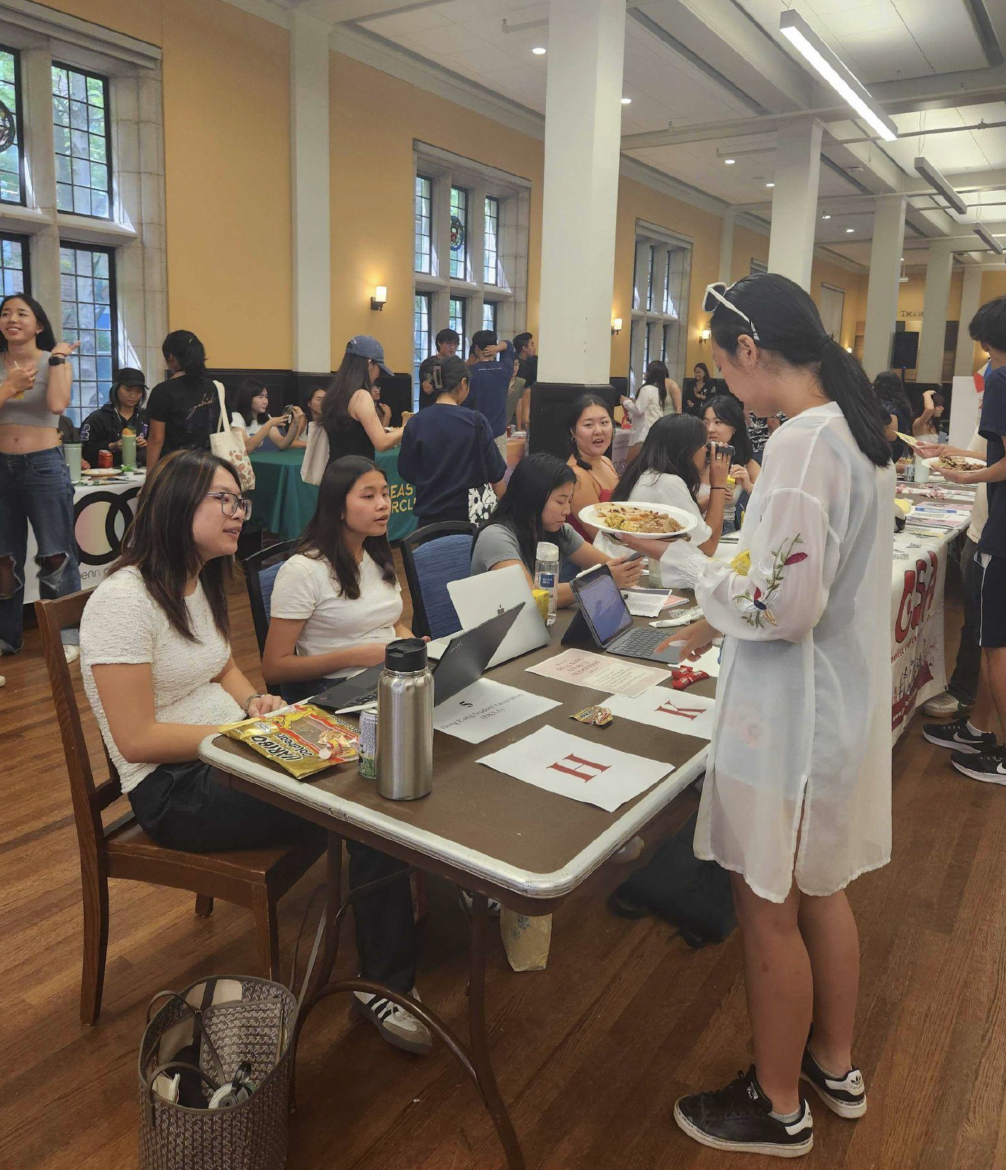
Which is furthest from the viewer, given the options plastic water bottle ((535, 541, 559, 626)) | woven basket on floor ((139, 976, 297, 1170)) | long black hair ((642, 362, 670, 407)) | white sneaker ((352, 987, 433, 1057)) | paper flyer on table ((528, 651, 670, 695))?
long black hair ((642, 362, 670, 407))

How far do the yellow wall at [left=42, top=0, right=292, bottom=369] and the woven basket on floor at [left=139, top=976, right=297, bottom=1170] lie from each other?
5.73 m

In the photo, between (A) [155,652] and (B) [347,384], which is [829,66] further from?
(A) [155,652]

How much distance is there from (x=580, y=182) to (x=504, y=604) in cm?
430

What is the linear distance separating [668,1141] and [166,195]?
6.35m

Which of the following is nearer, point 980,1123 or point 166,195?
point 980,1123

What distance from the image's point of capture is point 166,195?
621 centimetres

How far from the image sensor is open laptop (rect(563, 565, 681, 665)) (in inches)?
88.4

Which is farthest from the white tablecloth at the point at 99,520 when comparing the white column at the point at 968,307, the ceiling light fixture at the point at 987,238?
the white column at the point at 968,307

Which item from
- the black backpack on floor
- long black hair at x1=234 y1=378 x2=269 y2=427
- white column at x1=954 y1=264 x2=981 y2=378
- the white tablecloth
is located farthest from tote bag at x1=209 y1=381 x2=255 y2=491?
white column at x1=954 y1=264 x2=981 y2=378

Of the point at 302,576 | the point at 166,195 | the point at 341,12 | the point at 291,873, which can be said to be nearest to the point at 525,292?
the point at 341,12

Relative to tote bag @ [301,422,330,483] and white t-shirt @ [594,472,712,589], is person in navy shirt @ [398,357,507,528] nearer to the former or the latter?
white t-shirt @ [594,472,712,589]

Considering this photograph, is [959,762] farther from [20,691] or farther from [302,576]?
[20,691]

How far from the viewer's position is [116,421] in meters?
5.51

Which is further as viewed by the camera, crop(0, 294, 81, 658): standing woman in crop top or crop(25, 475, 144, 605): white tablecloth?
crop(25, 475, 144, 605): white tablecloth
